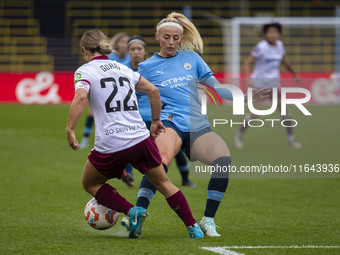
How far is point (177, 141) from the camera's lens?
20.5 feet

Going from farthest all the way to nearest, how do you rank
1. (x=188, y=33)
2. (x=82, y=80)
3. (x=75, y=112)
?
(x=188, y=33) → (x=82, y=80) → (x=75, y=112)

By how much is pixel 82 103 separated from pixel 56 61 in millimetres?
27632

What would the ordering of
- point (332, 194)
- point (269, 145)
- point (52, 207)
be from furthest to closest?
point (269, 145), point (332, 194), point (52, 207)

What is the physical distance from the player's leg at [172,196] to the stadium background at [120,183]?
155 millimetres

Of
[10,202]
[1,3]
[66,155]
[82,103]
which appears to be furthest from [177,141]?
[1,3]

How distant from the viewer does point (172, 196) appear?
5852mm

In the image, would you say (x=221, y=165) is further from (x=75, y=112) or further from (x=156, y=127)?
(x=75, y=112)

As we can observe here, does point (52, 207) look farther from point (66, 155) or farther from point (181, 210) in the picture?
point (66, 155)

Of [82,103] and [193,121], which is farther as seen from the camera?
[193,121]

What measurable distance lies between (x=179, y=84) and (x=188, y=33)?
0.59 metres

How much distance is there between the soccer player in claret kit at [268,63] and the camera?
13961 millimetres

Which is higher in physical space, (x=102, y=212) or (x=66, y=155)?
(x=102, y=212)

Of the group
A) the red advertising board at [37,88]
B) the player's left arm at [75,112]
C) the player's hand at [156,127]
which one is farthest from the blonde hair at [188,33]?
the red advertising board at [37,88]

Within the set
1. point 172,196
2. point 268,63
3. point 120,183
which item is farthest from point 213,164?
point 268,63
